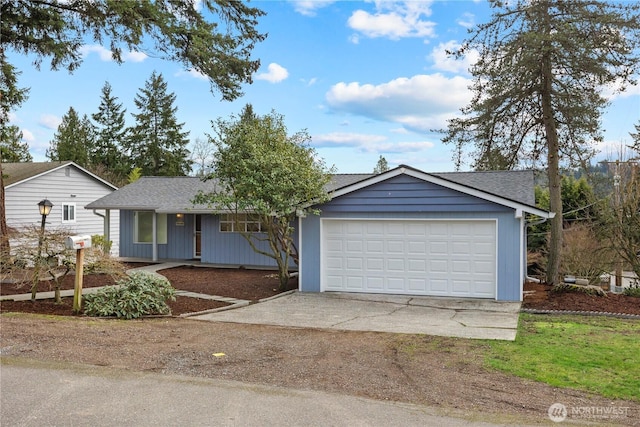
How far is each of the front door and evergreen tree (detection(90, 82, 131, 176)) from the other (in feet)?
87.2

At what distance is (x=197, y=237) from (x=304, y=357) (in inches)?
535


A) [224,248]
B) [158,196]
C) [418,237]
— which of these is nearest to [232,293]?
[418,237]

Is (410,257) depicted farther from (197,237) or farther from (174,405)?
(197,237)

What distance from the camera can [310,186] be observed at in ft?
38.0

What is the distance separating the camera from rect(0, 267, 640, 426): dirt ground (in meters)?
4.83

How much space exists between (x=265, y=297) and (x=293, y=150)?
3608 mm

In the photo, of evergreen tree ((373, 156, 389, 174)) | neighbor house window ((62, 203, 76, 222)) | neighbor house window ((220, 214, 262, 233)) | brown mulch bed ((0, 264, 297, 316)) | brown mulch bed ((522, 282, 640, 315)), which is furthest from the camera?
evergreen tree ((373, 156, 389, 174))

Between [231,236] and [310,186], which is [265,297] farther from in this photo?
[231,236]

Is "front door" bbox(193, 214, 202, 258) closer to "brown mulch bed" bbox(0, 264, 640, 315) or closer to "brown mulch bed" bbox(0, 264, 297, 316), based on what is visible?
"brown mulch bed" bbox(0, 264, 297, 316)

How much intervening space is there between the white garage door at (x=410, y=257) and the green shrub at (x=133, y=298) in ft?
13.9

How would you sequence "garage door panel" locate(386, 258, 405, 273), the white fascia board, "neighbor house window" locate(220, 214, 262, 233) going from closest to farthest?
the white fascia board → "garage door panel" locate(386, 258, 405, 273) → "neighbor house window" locate(220, 214, 262, 233)

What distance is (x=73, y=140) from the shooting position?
4300 cm

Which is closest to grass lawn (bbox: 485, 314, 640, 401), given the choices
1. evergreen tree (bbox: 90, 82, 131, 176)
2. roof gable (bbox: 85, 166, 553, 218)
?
roof gable (bbox: 85, 166, 553, 218)

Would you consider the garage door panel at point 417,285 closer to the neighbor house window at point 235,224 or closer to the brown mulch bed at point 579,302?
the brown mulch bed at point 579,302
